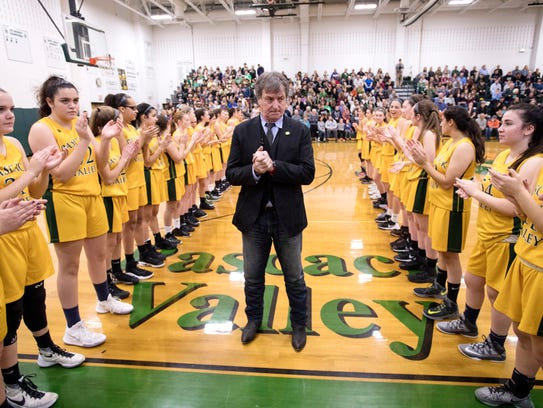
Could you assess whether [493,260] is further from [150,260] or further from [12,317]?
[150,260]

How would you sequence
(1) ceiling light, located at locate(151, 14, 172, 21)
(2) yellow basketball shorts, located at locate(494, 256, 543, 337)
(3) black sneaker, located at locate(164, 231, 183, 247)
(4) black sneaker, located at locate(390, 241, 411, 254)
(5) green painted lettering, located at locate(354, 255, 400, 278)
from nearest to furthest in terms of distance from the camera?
(2) yellow basketball shorts, located at locate(494, 256, 543, 337) < (5) green painted lettering, located at locate(354, 255, 400, 278) < (4) black sneaker, located at locate(390, 241, 411, 254) < (3) black sneaker, located at locate(164, 231, 183, 247) < (1) ceiling light, located at locate(151, 14, 172, 21)

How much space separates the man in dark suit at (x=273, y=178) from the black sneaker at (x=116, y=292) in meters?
1.54

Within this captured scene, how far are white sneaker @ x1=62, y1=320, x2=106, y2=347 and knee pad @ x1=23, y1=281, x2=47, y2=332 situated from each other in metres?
0.35

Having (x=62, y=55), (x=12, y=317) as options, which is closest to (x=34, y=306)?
(x=12, y=317)

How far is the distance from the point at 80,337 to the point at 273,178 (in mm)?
1946

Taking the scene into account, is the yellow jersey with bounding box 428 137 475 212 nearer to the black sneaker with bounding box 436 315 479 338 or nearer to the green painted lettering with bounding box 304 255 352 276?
the black sneaker with bounding box 436 315 479 338

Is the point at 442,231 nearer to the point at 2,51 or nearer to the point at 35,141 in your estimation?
the point at 35,141

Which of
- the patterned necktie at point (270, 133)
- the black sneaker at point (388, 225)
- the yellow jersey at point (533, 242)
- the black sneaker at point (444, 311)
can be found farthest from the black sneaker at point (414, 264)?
the patterned necktie at point (270, 133)

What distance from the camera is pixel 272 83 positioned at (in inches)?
89.1

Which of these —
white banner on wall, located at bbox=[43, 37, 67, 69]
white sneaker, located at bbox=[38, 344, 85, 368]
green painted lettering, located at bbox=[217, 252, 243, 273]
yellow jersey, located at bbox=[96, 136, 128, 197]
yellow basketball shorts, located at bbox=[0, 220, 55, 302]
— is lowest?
green painted lettering, located at bbox=[217, 252, 243, 273]

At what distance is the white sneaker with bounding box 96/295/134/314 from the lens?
3.12m

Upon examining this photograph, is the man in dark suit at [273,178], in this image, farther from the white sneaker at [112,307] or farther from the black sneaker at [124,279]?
the black sneaker at [124,279]

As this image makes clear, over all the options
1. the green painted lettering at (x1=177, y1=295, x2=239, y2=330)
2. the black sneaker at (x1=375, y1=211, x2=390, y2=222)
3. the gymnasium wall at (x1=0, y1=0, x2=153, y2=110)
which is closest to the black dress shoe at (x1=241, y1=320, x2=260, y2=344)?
the green painted lettering at (x1=177, y1=295, x2=239, y2=330)

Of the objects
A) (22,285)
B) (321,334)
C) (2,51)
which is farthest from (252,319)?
(2,51)
